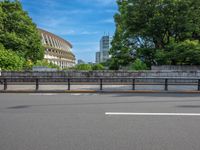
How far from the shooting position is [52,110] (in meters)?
8.65

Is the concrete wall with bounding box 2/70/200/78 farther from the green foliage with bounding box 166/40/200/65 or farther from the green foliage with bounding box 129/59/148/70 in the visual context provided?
the green foliage with bounding box 129/59/148/70

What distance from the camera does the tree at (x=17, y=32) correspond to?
3516 cm

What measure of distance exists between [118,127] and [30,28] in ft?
120

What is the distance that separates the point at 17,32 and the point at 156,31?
23589 mm

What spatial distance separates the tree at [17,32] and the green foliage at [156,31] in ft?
52.7

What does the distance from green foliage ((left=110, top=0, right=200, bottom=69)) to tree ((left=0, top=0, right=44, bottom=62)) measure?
52.7ft

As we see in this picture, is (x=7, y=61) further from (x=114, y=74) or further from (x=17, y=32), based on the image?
(x=17, y=32)

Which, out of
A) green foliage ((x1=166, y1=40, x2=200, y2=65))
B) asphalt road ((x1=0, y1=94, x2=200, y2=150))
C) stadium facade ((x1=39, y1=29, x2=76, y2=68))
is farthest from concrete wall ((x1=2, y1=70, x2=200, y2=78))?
stadium facade ((x1=39, y1=29, x2=76, y2=68))

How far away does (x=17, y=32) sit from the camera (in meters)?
38.4

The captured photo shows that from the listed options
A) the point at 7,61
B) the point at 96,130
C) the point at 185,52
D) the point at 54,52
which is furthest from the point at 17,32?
the point at 54,52

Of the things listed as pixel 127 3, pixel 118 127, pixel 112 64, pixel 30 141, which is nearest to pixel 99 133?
pixel 118 127

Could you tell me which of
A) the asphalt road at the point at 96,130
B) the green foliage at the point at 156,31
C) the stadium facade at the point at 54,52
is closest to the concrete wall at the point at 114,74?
the green foliage at the point at 156,31

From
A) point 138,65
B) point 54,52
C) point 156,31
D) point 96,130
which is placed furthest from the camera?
point 54,52

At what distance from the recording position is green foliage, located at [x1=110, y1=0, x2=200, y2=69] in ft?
81.2
